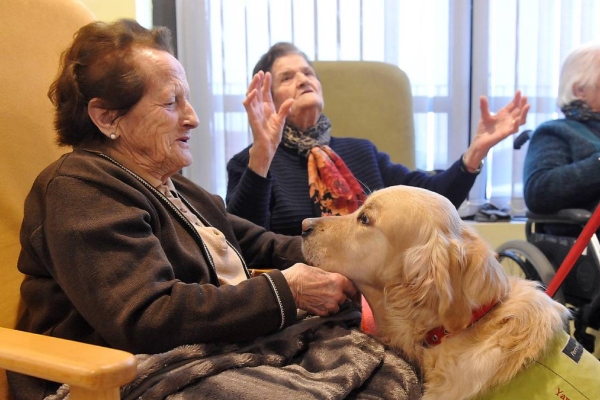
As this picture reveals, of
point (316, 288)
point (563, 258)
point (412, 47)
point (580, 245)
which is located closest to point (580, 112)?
point (563, 258)

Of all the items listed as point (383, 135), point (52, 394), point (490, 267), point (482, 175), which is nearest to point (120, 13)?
point (383, 135)

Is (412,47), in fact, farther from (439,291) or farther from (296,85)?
(439,291)

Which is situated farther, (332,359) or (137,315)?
(332,359)

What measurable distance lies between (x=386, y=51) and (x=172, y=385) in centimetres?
244

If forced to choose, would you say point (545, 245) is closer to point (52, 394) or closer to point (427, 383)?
point (427, 383)

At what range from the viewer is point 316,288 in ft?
4.17

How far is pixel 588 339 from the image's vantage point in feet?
6.62

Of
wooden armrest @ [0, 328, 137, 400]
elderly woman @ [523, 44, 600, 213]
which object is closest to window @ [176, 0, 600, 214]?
elderly woman @ [523, 44, 600, 213]

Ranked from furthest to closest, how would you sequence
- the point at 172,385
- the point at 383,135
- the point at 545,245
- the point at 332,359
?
the point at 383,135 → the point at 545,245 → the point at 332,359 → the point at 172,385

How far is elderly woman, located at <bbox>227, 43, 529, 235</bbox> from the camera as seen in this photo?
5.98 feet

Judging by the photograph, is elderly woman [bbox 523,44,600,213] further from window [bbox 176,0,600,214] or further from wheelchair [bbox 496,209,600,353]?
window [bbox 176,0,600,214]

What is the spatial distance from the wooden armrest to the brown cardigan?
147 millimetres

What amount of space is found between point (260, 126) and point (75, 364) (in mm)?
1122

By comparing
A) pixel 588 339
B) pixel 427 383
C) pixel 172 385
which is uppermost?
pixel 172 385
